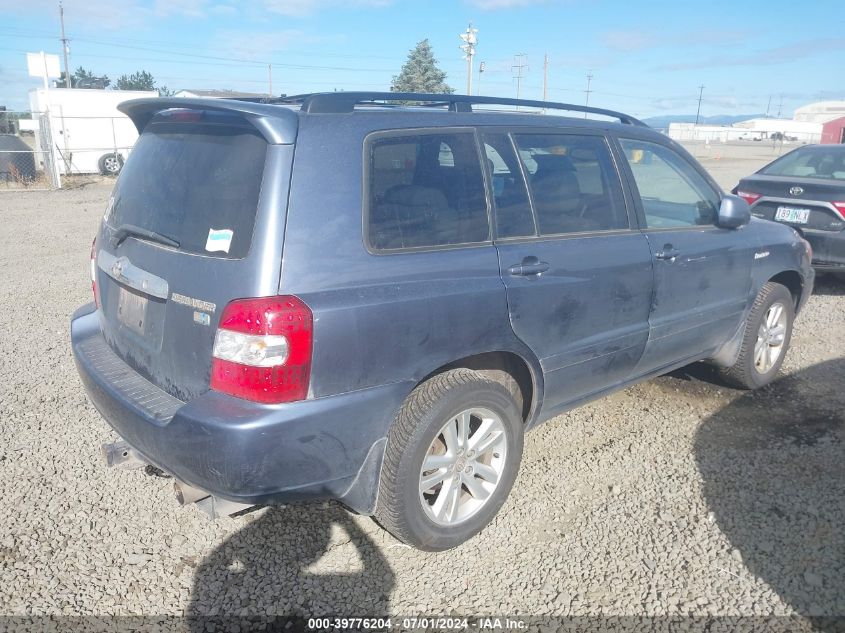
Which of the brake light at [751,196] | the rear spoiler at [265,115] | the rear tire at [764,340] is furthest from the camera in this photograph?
the brake light at [751,196]

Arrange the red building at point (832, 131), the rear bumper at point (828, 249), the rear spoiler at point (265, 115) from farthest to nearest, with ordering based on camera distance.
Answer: the red building at point (832, 131) → the rear bumper at point (828, 249) → the rear spoiler at point (265, 115)

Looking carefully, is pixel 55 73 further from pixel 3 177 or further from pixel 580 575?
pixel 580 575

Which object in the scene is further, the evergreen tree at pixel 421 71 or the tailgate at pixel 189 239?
the evergreen tree at pixel 421 71

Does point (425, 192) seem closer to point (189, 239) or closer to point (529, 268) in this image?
point (529, 268)

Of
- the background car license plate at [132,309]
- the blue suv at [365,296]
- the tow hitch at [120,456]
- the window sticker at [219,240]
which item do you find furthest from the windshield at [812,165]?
the tow hitch at [120,456]

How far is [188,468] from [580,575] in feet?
5.45

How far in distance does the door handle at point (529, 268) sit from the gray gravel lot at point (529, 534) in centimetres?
118

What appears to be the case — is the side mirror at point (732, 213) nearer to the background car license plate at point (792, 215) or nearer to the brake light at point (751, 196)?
the background car license plate at point (792, 215)

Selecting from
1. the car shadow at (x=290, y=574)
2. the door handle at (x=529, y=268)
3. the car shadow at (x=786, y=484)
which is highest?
the door handle at (x=529, y=268)

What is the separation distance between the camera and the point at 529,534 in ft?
10.2

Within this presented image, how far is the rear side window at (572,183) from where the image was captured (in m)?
3.24

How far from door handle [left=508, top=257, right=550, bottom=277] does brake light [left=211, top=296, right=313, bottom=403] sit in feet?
3.41

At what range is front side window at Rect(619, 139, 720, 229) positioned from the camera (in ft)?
12.5

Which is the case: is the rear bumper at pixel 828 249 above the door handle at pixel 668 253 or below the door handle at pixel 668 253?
below
